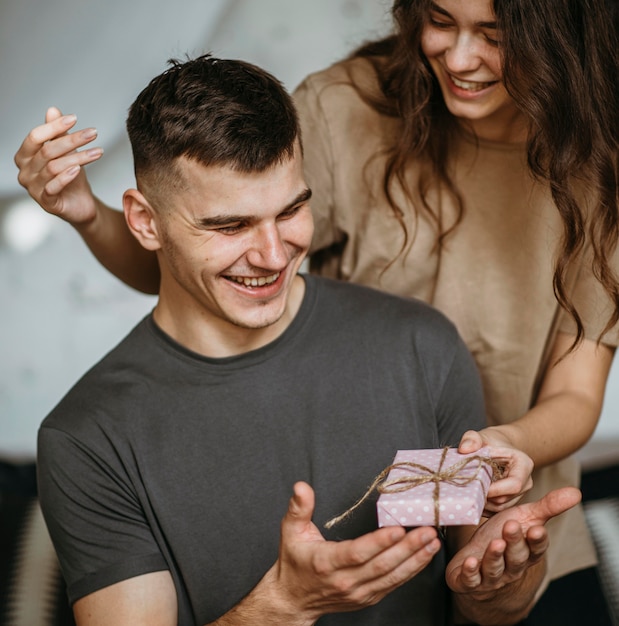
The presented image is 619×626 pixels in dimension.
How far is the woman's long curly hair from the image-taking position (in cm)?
170

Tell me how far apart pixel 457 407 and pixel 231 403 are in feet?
1.20

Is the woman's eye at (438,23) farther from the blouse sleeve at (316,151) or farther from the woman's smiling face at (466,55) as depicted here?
the blouse sleeve at (316,151)

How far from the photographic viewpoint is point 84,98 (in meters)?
3.09

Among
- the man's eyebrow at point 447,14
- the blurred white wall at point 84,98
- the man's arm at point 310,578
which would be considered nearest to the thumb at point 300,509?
the man's arm at point 310,578

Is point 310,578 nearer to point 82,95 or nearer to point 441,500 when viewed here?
point 441,500

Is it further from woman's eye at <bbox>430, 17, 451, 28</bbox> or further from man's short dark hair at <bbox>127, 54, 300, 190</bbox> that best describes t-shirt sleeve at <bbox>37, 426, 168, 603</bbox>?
woman's eye at <bbox>430, 17, 451, 28</bbox>

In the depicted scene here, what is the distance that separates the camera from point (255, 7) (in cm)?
317

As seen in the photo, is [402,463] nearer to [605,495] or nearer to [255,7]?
[605,495]

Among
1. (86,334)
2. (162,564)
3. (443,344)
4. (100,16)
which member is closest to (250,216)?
(443,344)

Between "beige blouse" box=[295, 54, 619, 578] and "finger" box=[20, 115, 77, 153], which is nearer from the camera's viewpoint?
"finger" box=[20, 115, 77, 153]

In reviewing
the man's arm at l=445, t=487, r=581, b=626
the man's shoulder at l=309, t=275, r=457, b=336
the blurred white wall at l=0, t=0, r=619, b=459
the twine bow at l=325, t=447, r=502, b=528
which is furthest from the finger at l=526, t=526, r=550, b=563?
the blurred white wall at l=0, t=0, r=619, b=459

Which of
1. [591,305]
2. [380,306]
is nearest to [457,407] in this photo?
[380,306]

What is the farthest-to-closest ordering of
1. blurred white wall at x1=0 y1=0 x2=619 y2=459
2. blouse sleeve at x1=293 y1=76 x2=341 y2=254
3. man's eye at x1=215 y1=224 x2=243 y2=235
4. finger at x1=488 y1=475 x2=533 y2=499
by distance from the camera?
1. blurred white wall at x1=0 y1=0 x2=619 y2=459
2. blouse sleeve at x1=293 y1=76 x2=341 y2=254
3. man's eye at x1=215 y1=224 x2=243 y2=235
4. finger at x1=488 y1=475 x2=533 y2=499

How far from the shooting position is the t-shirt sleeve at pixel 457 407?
71.3 inches
